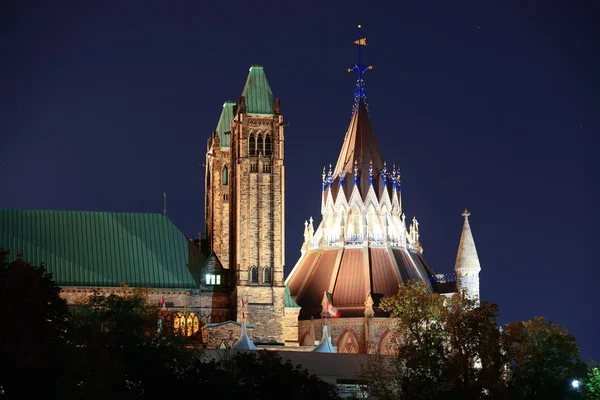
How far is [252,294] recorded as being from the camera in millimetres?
115625

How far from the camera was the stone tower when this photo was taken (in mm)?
115750

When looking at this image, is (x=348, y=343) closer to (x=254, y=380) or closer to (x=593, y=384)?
(x=593, y=384)

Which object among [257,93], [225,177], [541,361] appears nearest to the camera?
[541,361]

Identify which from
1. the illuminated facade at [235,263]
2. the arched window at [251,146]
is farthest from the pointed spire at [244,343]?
the arched window at [251,146]

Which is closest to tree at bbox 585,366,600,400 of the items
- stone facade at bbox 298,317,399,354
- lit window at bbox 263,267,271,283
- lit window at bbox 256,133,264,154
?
stone facade at bbox 298,317,399,354

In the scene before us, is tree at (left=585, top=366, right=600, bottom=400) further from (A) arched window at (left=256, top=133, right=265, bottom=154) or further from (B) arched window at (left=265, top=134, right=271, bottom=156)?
(A) arched window at (left=256, top=133, right=265, bottom=154)

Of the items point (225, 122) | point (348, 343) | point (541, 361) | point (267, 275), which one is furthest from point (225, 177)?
point (541, 361)

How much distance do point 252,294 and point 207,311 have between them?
3642 mm

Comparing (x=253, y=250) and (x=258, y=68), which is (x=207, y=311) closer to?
(x=253, y=250)

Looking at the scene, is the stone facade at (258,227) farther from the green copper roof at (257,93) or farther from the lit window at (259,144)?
the green copper roof at (257,93)

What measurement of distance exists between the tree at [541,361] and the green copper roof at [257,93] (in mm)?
26001

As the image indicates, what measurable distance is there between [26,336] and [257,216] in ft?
144

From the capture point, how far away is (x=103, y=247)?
385ft

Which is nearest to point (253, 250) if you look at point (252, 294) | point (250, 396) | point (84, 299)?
point (252, 294)
